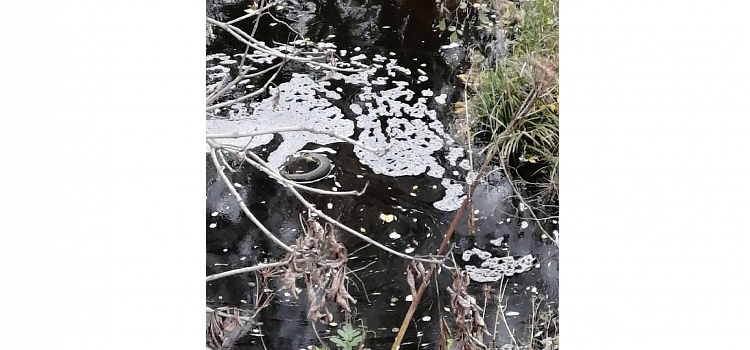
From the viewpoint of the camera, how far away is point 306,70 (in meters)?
2.56

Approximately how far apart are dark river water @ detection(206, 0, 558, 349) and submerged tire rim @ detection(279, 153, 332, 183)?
1.1 inches

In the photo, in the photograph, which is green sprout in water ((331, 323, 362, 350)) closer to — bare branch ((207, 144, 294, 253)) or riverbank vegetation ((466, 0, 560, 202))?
bare branch ((207, 144, 294, 253))

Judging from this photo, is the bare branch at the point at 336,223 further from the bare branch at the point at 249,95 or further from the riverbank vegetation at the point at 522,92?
the riverbank vegetation at the point at 522,92

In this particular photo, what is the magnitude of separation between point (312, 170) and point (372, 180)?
24 cm

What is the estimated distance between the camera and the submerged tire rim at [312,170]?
256 cm

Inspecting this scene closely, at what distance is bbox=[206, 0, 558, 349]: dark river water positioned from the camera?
254 centimetres

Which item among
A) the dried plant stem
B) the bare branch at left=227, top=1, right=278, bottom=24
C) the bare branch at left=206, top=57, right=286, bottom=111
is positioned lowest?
the dried plant stem

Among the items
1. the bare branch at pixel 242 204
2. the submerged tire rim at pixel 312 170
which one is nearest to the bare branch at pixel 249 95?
the bare branch at pixel 242 204

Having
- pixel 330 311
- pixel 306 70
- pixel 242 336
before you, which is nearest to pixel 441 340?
pixel 330 311

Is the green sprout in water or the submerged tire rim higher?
the submerged tire rim

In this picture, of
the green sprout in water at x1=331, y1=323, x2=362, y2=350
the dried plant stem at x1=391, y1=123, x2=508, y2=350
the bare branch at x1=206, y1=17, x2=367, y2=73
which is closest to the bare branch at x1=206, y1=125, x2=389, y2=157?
the bare branch at x1=206, y1=17, x2=367, y2=73

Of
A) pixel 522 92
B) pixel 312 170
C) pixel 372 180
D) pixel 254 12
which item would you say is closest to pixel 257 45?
pixel 254 12

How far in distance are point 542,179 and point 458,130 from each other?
0.40m
